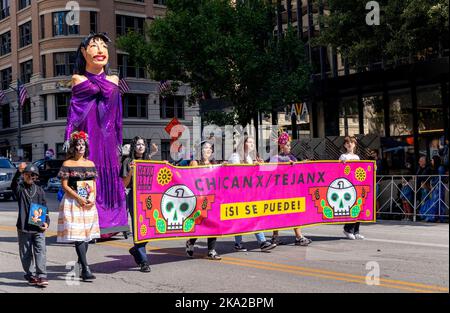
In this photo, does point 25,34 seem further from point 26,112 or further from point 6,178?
point 6,178

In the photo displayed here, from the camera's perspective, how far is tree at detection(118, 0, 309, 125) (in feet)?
76.1

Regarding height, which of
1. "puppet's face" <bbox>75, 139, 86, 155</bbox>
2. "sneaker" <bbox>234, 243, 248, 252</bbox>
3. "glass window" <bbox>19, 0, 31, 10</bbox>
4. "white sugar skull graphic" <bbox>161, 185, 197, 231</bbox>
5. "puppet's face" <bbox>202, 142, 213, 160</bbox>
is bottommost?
"sneaker" <bbox>234, 243, 248, 252</bbox>

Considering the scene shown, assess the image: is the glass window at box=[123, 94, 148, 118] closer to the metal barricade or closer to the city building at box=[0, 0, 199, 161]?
the city building at box=[0, 0, 199, 161]

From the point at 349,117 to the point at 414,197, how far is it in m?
9.11

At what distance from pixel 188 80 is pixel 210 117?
1.87 metres

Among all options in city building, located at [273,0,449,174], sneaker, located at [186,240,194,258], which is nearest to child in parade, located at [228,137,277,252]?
sneaker, located at [186,240,194,258]

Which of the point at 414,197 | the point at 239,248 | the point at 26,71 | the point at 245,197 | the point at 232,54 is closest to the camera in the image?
the point at 245,197

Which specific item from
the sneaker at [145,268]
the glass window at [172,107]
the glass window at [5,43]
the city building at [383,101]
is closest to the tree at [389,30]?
the city building at [383,101]

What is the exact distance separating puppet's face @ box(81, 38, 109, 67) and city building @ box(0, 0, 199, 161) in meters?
33.5

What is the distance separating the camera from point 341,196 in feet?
37.2

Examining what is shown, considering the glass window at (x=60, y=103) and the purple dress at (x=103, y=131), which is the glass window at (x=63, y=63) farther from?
the purple dress at (x=103, y=131)

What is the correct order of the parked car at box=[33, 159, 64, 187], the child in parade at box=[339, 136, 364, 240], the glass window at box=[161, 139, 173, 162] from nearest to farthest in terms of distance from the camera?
the child in parade at box=[339, 136, 364, 240] < the parked car at box=[33, 159, 64, 187] < the glass window at box=[161, 139, 173, 162]

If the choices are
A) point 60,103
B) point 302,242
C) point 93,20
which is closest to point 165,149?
point 60,103
